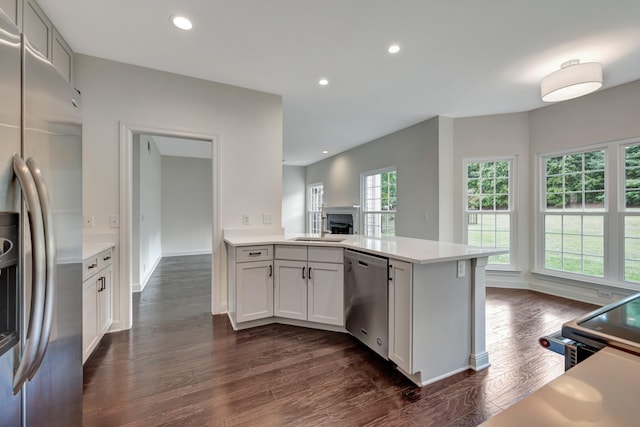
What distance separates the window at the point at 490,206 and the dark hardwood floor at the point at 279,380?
1.62 m

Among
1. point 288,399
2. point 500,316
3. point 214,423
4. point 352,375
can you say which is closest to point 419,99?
A: point 500,316

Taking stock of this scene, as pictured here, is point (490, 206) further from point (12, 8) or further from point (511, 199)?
point (12, 8)

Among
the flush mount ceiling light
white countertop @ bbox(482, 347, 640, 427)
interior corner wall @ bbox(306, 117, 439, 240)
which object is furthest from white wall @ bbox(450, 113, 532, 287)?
white countertop @ bbox(482, 347, 640, 427)

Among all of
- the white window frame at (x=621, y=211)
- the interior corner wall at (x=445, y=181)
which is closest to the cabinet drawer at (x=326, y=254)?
the interior corner wall at (x=445, y=181)

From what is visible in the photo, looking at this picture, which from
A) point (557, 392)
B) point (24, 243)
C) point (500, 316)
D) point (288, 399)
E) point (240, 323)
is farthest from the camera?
point (500, 316)

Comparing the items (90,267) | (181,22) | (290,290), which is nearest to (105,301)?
(90,267)

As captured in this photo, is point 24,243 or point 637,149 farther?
point 637,149

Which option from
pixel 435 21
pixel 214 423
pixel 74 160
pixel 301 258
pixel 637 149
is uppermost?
pixel 435 21

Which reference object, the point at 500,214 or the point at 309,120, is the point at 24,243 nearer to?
the point at 309,120

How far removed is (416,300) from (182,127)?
2.90 metres

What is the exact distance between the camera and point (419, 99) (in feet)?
12.2

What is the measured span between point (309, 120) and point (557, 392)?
4.54m

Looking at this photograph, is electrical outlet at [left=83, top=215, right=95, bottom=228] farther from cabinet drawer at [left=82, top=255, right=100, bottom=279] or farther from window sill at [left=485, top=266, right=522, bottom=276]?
window sill at [left=485, top=266, right=522, bottom=276]

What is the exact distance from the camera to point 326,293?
267 cm
